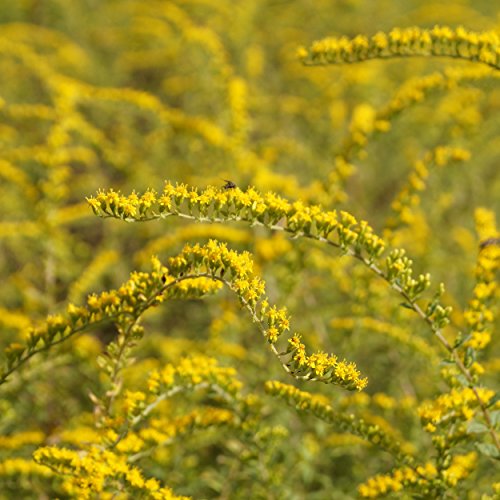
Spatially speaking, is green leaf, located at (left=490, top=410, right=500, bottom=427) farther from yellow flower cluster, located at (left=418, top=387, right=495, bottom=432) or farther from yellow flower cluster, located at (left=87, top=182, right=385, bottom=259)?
yellow flower cluster, located at (left=87, top=182, right=385, bottom=259)

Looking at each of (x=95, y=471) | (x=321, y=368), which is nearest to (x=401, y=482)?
(x=321, y=368)

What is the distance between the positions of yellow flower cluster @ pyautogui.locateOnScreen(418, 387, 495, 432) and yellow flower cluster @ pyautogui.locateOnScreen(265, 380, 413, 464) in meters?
0.23

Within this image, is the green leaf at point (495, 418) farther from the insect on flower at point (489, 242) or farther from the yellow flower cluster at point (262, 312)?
the insect on flower at point (489, 242)

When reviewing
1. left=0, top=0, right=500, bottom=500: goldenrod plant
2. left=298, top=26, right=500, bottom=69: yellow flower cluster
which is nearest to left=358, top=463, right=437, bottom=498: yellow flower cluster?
left=0, top=0, right=500, bottom=500: goldenrod plant

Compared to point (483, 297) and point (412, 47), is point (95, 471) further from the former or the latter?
point (412, 47)

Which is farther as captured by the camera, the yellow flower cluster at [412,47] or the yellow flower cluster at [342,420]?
the yellow flower cluster at [412,47]

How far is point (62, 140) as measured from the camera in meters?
4.65

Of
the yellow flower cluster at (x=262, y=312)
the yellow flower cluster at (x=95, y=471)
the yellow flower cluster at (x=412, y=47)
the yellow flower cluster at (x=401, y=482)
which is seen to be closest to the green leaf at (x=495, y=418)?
the yellow flower cluster at (x=401, y=482)

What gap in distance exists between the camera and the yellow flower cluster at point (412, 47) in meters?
2.85

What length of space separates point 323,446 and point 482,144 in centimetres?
365

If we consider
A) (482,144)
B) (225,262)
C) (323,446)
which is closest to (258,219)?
(225,262)

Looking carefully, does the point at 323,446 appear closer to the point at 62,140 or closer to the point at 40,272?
the point at 62,140

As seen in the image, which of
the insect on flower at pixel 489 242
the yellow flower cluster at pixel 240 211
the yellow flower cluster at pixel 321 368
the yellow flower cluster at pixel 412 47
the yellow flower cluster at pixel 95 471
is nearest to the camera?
the yellow flower cluster at pixel 321 368

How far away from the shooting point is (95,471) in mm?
2373
